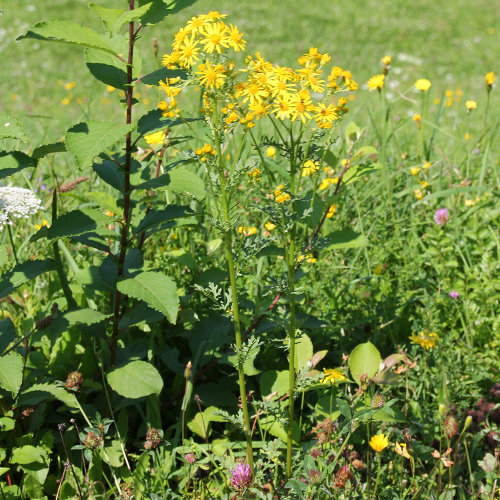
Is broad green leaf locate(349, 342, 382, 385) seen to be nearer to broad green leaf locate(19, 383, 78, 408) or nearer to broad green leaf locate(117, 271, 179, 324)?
broad green leaf locate(117, 271, 179, 324)

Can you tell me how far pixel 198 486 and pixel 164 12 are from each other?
137 centimetres

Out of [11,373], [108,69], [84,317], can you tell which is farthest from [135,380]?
[108,69]

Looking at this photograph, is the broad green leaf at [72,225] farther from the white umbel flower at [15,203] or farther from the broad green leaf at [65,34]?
the broad green leaf at [65,34]

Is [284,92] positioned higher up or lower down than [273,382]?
higher up

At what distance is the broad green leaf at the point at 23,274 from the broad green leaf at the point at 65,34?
59cm

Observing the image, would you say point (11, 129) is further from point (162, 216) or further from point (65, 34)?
point (162, 216)

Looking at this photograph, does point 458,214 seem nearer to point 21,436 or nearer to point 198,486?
point 198,486

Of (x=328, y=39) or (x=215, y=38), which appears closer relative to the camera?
(x=215, y=38)

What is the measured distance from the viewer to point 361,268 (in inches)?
102

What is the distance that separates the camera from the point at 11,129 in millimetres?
1475

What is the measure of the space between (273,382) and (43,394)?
696 millimetres

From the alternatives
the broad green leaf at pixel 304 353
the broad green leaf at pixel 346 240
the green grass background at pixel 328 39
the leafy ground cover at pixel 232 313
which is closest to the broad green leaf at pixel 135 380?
the leafy ground cover at pixel 232 313

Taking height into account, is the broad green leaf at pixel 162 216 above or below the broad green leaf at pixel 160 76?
below

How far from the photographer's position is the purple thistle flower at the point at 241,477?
146 cm
